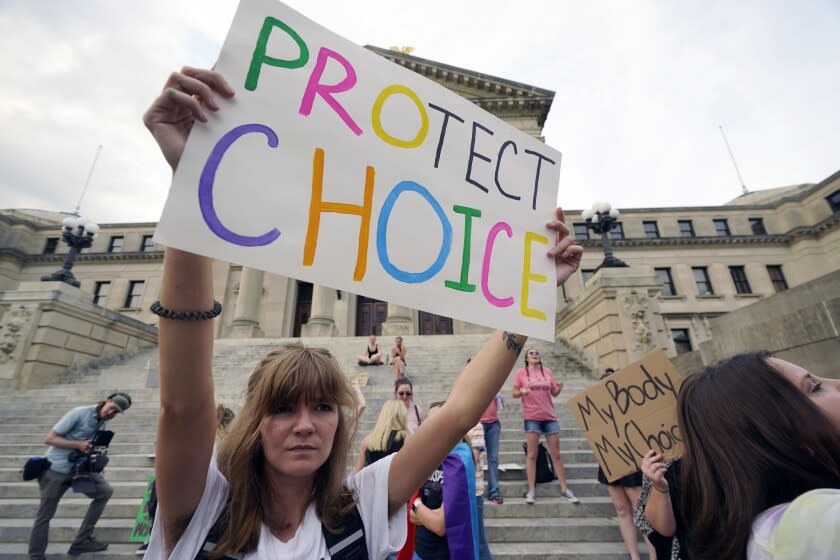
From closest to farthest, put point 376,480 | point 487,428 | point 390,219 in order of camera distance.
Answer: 1. point 376,480
2. point 390,219
3. point 487,428

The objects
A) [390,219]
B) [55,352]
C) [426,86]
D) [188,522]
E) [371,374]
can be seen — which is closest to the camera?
[188,522]

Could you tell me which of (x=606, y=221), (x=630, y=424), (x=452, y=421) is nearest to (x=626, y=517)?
(x=630, y=424)

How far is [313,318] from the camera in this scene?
63.1 feet

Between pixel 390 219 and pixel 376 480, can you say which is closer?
pixel 376 480

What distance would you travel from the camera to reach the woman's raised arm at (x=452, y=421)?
4.58 ft

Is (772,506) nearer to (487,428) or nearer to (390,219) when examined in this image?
(390,219)

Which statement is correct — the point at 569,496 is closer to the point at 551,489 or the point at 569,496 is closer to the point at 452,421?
the point at 551,489

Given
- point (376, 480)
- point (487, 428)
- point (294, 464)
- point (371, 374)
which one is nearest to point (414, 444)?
point (376, 480)

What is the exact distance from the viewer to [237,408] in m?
7.07

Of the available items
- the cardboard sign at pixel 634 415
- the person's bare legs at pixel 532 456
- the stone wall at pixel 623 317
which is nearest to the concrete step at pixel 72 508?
the person's bare legs at pixel 532 456

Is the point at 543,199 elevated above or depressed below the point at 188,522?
above

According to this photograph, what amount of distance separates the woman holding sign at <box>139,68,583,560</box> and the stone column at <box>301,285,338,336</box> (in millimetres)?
A: 18088

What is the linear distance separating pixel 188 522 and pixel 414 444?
0.73 m

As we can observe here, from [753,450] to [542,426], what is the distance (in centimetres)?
445
